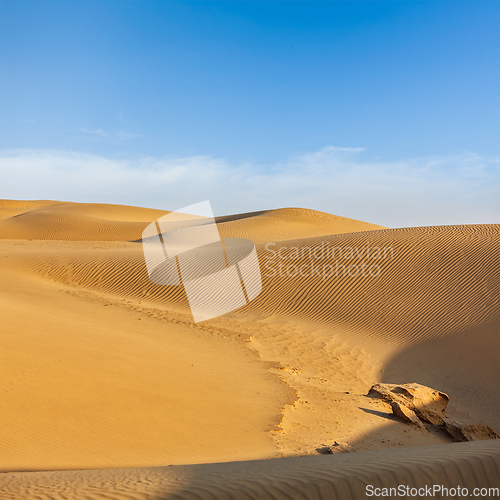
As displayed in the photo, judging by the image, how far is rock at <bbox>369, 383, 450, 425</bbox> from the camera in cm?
737

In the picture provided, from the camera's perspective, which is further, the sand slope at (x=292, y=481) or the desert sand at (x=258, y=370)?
the desert sand at (x=258, y=370)

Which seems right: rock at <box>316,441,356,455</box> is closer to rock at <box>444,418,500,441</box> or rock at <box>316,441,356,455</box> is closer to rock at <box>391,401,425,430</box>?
rock at <box>391,401,425,430</box>

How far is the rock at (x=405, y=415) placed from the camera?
707 centimetres

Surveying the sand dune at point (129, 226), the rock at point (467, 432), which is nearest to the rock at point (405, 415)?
the rock at point (467, 432)

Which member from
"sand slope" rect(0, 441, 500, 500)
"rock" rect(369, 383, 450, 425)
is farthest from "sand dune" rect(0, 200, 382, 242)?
"sand slope" rect(0, 441, 500, 500)

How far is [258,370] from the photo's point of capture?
895 centimetres

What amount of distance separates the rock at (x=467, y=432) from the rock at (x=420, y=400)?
42 centimetres

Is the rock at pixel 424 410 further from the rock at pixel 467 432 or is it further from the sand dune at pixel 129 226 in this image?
the sand dune at pixel 129 226

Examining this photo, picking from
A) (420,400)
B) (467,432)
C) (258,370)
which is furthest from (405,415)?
(258,370)

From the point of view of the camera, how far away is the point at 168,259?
60.9 feet

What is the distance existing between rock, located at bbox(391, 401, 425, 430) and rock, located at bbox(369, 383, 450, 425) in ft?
0.38

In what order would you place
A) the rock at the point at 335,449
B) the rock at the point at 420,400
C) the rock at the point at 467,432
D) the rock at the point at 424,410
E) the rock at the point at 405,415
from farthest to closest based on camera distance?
the rock at the point at 420,400
the rock at the point at 405,415
the rock at the point at 424,410
the rock at the point at 467,432
the rock at the point at 335,449

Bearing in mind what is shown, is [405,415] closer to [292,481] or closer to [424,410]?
[424,410]

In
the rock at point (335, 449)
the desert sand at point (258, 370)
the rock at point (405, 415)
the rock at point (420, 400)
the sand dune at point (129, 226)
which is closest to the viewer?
the desert sand at point (258, 370)
